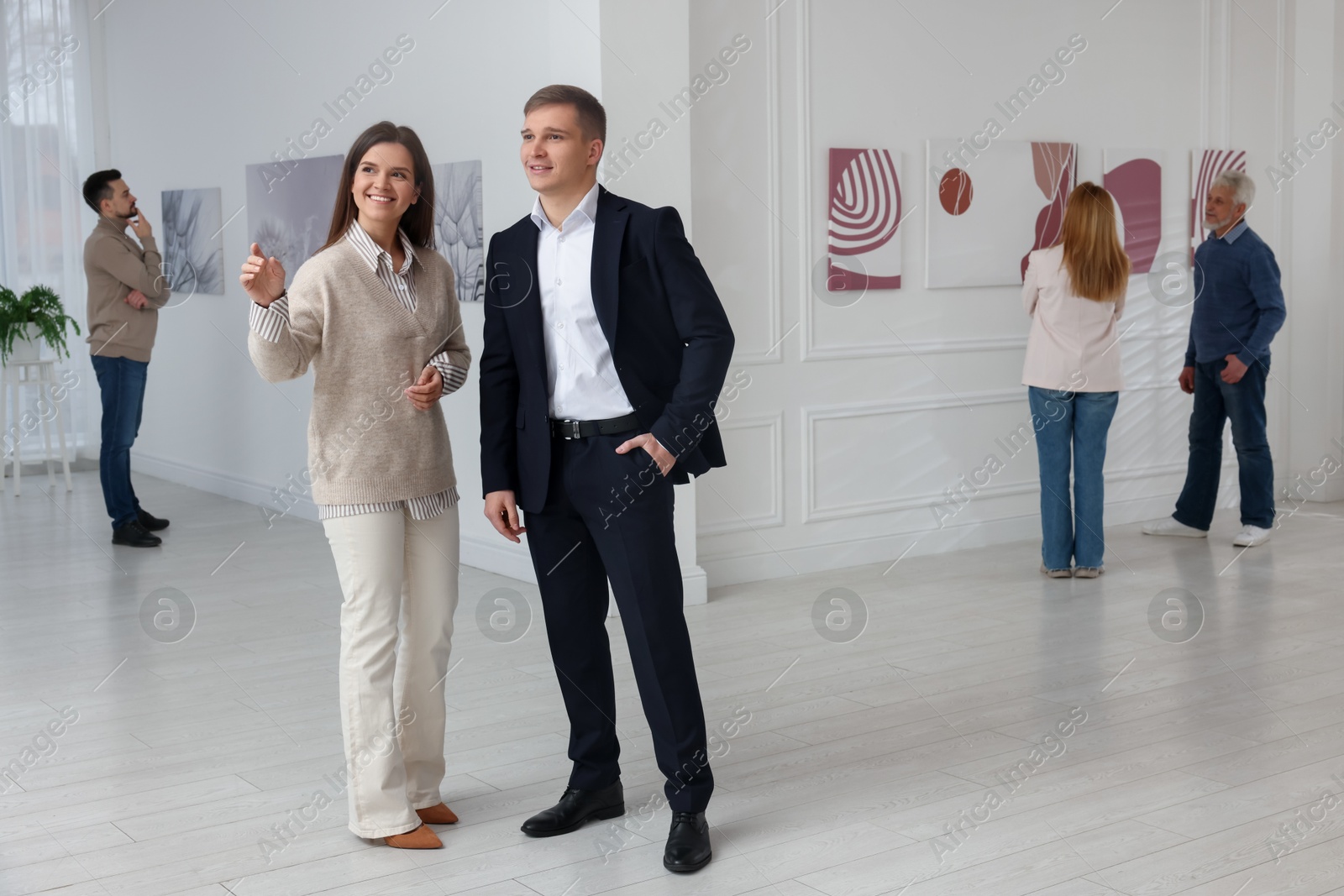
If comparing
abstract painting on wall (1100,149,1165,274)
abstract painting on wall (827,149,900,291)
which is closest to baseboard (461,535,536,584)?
abstract painting on wall (827,149,900,291)

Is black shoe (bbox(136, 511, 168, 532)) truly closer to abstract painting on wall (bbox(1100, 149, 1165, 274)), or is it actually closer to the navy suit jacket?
the navy suit jacket

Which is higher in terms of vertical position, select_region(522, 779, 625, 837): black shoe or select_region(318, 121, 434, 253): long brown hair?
select_region(318, 121, 434, 253): long brown hair

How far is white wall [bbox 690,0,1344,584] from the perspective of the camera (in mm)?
5848

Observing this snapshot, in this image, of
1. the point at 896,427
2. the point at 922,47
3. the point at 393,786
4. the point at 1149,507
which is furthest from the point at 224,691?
the point at 1149,507

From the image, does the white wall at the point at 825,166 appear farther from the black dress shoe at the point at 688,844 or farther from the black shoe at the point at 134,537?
the black dress shoe at the point at 688,844

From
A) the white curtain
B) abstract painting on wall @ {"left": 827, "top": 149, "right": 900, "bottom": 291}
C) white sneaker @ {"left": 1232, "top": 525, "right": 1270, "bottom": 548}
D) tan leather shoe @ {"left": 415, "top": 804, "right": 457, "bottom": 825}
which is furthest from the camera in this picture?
the white curtain

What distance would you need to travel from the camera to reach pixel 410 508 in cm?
295

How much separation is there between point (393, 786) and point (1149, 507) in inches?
212

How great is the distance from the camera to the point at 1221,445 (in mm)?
6723

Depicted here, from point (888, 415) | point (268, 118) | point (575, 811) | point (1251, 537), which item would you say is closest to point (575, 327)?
point (575, 811)

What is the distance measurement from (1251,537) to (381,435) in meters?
5.05

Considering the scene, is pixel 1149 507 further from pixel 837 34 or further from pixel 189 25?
pixel 189 25

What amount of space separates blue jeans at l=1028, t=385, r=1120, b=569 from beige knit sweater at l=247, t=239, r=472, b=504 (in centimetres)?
364

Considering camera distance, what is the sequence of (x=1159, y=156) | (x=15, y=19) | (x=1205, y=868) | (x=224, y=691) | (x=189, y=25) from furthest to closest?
(x=15, y=19) < (x=189, y=25) < (x=1159, y=156) < (x=224, y=691) < (x=1205, y=868)
